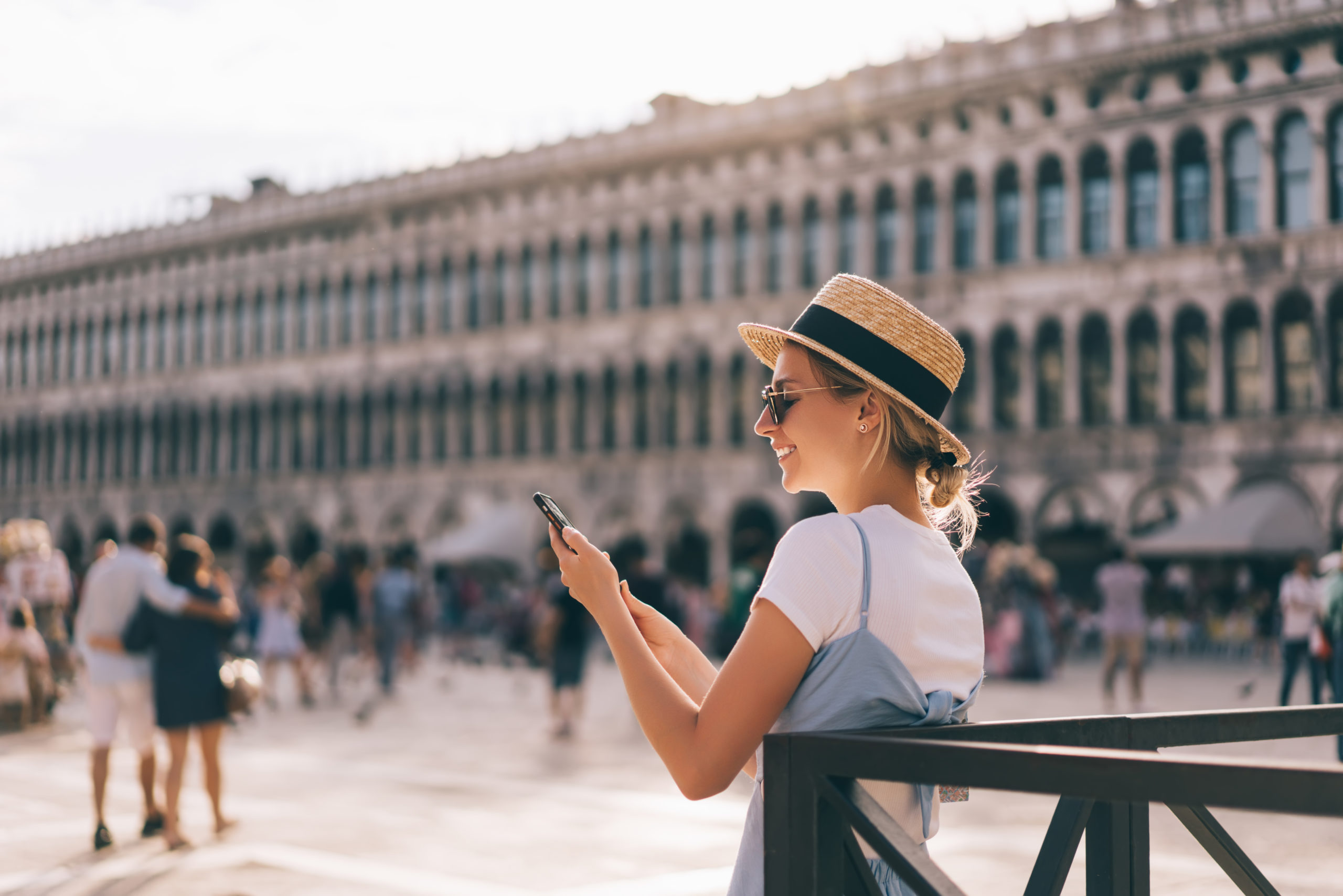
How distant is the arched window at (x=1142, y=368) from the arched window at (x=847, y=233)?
25.2 feet

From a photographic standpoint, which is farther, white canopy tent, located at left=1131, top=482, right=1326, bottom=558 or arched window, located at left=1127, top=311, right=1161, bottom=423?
arched window, located at left=1127, top=311, right=1161, bottom=423

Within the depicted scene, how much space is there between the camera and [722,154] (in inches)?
1615

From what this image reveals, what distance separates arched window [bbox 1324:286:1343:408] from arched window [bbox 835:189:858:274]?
466 inches

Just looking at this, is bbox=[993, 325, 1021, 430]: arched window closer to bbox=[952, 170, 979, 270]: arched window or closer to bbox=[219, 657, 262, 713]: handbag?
bbox=[952, 170, 979, 270]: arched window

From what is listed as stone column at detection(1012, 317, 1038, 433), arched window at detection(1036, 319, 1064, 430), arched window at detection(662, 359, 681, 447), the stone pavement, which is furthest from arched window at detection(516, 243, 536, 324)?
the stone pavement

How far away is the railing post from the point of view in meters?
2.28

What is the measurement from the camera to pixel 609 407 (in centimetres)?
4325

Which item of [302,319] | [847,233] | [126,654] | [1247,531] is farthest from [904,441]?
[302,319]

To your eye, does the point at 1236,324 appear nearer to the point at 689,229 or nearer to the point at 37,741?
the point at 689,229

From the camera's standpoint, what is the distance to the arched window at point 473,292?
152 feet

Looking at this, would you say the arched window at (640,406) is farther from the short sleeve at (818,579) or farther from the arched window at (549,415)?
the short sleeve at (818,579)

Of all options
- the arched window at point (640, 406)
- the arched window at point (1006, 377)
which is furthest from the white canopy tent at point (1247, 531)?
the arched window at point (640, 406)

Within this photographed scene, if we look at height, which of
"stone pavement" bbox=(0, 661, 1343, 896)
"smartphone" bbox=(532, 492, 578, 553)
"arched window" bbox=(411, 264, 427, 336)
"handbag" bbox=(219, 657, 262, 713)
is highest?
"arched window" bbox=(411, 264, 427, 336)

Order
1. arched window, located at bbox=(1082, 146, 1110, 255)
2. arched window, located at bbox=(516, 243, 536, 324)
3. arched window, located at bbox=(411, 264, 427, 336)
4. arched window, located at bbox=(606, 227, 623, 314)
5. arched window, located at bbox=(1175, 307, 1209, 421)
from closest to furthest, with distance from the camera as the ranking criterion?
arched window, located at bbox=(1175, 307, 1209, 421) < arched window, located at bbox=(1082, 146, 1110, 255) < arched window, located at bbox=(606, 227, 623, 314) < arched window, located at bbox=(516, 243, 536, 324) < arched window, located at bbox=(411, 264, 427, 336)
